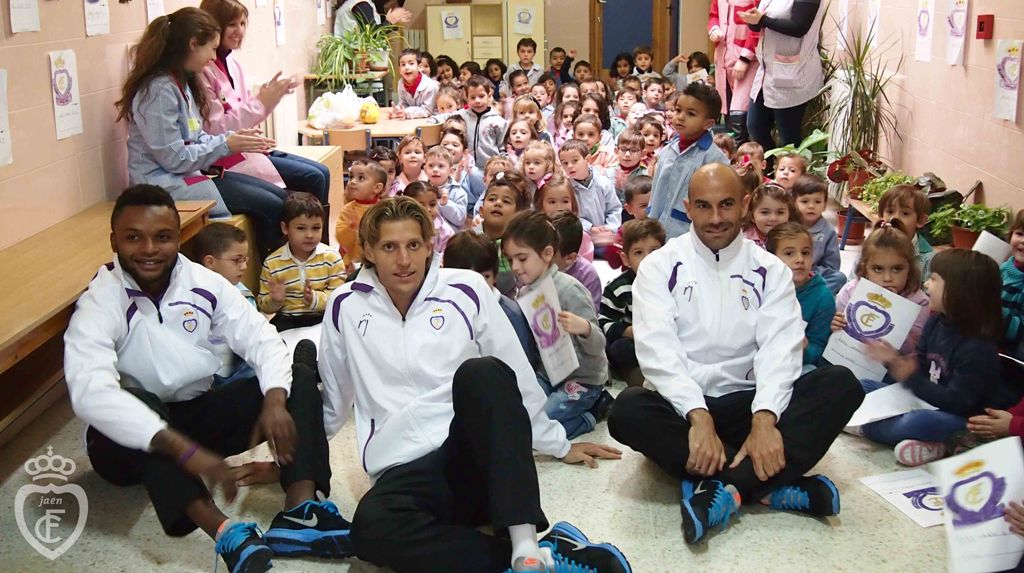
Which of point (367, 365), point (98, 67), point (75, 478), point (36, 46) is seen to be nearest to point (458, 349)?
point (367, 365)

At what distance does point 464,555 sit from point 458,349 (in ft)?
1.68

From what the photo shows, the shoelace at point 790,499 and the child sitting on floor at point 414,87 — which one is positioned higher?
the child sitting on floor at point 414,87

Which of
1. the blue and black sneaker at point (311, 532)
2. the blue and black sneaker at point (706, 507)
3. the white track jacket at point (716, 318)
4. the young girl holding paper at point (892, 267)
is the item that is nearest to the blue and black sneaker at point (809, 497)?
the blue and black sneaker at point (706, 507)

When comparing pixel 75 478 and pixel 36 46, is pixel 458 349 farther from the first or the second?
pixel 36 46

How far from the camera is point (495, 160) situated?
508 centimetres

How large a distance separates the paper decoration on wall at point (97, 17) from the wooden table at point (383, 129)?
2.44 m

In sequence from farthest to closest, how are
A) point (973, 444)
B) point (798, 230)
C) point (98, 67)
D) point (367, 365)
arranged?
1. point (98, 67)
2. point (798, 230)
3. point (973, 444)
4. point (367, 365)

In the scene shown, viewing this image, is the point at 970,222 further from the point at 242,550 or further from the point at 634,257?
the point at 242,550

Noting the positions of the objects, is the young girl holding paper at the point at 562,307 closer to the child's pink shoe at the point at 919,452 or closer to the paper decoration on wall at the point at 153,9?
the child's pink shoe at the point at 919,452

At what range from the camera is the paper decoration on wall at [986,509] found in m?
2.03

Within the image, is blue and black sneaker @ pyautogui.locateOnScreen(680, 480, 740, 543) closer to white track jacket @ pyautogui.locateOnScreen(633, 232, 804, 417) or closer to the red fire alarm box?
white track jacket @ pyautogui.locateOnScreen(633, 232, 804, 417)

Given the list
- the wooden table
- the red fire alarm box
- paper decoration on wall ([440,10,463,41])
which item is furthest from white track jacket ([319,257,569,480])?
paper decoration on wall ([440,10,463,41])

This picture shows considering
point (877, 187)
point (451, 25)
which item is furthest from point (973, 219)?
point (451, 25)

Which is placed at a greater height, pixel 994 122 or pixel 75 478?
pixel 994 122
